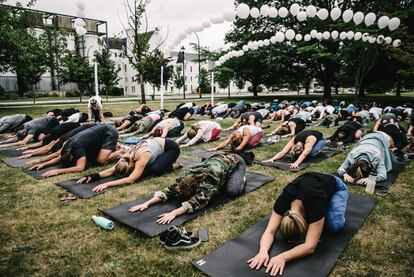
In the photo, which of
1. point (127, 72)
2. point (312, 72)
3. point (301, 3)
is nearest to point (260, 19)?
point (301, 3)

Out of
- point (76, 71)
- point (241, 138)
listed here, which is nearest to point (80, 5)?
point (241, 138)

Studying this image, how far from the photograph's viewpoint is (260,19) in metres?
22.8

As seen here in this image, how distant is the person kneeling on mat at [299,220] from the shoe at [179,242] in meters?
0.61

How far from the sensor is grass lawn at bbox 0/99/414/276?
251 centimetres

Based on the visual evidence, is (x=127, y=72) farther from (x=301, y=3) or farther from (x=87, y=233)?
(x=87, y=233)

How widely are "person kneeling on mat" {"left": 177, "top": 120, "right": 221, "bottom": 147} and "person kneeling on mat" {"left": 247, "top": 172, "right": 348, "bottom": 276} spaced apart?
15.4 ft

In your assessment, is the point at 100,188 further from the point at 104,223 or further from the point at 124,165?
the point at 104,223

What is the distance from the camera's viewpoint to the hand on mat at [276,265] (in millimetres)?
2342

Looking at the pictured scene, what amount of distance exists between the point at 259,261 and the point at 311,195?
2.42ft

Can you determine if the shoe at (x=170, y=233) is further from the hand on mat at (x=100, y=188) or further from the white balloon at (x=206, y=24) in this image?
the white balloon at (x=206, y=24)

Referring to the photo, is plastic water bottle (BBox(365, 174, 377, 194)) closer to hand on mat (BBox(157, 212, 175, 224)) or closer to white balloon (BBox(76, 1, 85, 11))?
hand on mat (BBox(157, 212, 175, 224))

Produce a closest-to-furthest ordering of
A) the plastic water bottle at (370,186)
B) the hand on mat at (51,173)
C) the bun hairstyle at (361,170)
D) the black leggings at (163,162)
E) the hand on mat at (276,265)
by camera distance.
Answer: the hand on mat at (276,265) < the plastic water bottle at (370,186) < the bun hairstyle at (361,170) < the black leggings at (163,162) < the hand on mat at (51,173)

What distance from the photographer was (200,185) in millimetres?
3545

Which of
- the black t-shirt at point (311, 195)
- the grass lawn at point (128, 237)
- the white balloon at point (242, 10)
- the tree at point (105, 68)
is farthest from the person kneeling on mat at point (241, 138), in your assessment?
the tree at point (105, 68)
